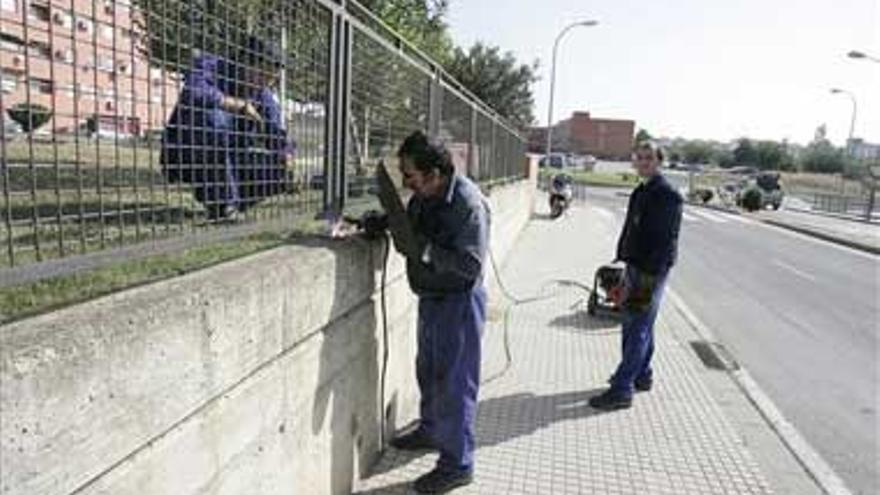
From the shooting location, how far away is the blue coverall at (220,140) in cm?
304

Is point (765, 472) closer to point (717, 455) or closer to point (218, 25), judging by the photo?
point (717, 455)

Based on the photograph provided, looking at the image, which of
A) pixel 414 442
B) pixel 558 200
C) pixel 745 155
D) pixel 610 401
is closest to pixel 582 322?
pixel 610 401

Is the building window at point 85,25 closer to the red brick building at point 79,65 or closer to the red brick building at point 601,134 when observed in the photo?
the red brick building at point 79,65

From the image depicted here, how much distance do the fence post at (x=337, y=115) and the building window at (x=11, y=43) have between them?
2285 millimetres

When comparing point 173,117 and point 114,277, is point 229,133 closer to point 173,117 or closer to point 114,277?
point 173,117

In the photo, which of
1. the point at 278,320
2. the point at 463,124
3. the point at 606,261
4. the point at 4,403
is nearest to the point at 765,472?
the point at 278,320

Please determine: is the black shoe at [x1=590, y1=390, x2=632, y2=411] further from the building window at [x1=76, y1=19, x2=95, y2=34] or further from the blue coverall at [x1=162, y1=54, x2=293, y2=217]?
the building window at [x1=76, y1=19, x2=95, y2=34]

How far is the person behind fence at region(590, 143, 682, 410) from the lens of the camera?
20.0ft

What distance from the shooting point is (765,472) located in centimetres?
508

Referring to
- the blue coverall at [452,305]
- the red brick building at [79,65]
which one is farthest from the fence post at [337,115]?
the red brick building at [79,65]

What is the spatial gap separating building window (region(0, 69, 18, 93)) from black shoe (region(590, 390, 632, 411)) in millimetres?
4822

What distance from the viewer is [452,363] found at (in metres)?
4.32

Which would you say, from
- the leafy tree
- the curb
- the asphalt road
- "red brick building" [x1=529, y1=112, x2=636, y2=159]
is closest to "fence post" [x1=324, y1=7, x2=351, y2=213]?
the asphalt road

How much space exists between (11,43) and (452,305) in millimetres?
2570
